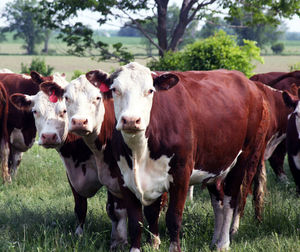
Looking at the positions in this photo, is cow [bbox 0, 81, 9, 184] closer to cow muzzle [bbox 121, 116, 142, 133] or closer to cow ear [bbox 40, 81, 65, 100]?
cow ear [bbox 40, 81, 65, 100]

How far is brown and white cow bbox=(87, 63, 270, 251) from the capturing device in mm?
4051

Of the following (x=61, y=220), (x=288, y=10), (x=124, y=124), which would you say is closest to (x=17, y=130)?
(x=61, y=220)

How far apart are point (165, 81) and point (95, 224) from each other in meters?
2.20

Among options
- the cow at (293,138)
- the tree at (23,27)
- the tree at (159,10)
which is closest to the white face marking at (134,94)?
the cow at (293,138)

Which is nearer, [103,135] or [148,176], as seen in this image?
[148,176]

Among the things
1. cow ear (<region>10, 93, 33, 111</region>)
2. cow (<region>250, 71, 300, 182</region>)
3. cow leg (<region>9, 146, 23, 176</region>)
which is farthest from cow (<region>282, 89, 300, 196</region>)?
cow leg (<region>9, 146, 23, 176</region>)

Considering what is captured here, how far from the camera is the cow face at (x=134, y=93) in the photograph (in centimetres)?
377

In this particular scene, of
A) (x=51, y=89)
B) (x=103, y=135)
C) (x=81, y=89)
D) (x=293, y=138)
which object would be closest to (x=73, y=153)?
(x=103, y=135)

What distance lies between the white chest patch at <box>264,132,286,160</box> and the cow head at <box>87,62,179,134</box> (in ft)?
13.7

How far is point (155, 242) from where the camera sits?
4875mm

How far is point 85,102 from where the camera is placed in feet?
15.8

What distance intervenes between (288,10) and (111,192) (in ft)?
45.5

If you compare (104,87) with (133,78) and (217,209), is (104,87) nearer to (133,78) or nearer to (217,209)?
(133,78)

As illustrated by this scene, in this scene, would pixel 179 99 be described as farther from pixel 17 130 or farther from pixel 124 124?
pixel 17 130
